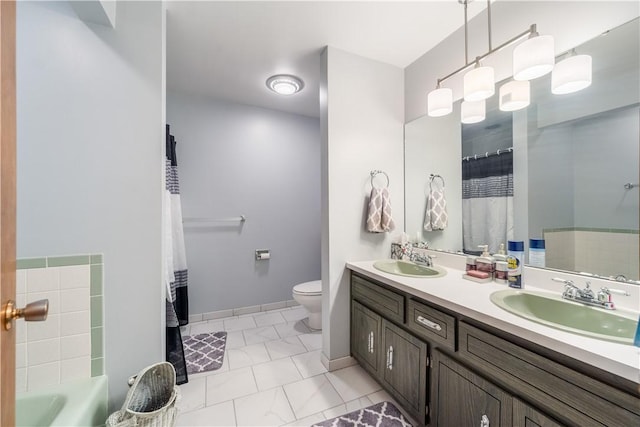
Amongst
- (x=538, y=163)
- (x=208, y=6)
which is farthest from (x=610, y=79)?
(x=208, y=6)

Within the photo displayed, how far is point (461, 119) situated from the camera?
1.68m

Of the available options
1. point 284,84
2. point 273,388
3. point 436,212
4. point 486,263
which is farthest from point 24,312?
point 284,84

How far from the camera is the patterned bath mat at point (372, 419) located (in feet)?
4.51

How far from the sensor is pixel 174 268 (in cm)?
225

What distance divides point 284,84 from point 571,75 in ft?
6.59

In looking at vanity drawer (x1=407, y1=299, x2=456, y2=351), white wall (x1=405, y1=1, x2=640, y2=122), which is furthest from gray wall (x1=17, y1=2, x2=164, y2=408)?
white wall (x1=405, y1=1, x2=640, y2=122)

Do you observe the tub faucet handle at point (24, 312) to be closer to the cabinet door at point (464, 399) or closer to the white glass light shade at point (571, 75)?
the cabinet door at point (464, 399)

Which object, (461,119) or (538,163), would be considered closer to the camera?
(538,163)

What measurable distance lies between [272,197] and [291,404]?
2053 millimetres

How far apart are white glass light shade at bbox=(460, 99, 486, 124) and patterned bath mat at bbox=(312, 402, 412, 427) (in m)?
1.87

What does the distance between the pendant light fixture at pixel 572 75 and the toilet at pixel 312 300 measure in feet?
7.01

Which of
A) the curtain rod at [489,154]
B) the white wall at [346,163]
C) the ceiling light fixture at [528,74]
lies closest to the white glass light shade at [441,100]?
the ceiling light fixture at [528,74]

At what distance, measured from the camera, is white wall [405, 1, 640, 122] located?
1.10m

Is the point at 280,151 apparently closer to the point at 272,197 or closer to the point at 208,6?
the point at 272,197
